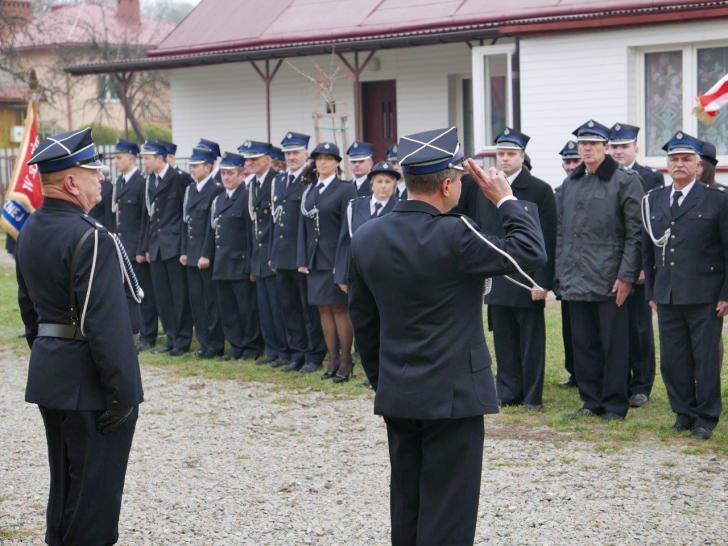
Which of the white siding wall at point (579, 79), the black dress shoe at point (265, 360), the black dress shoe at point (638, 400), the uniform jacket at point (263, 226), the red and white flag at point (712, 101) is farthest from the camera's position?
the white siding wall at point (579, 79)

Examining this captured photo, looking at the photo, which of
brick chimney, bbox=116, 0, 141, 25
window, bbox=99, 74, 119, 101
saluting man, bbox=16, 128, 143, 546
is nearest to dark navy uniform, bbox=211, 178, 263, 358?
saluting man, bbox=16, 128, 143, 546

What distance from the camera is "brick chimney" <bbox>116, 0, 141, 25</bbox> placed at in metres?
45.6

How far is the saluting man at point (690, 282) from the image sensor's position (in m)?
7.95

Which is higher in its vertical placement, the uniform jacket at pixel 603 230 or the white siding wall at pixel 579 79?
the white siding wall at pixel 579 79

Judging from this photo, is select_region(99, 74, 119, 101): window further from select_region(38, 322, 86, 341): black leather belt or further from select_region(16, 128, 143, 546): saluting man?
select_region(38, 322, 86, 341): black leather belt

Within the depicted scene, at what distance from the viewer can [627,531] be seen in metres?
6.06

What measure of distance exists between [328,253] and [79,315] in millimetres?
5736

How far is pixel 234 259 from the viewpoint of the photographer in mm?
11664

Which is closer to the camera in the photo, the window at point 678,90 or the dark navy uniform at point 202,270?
the dark navy uniform at point 202,270

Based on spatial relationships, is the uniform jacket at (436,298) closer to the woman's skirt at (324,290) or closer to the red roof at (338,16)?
the woman's skirt at (324,290)

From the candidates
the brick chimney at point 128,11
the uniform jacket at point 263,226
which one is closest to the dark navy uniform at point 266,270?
the uniform jacket at point 263,226

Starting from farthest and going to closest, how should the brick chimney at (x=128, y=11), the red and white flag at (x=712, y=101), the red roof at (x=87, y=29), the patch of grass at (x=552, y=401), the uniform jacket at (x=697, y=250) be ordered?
the brick chimney at (x=128, y=11), the red roof at (x=87, y=29), the red and white flag at (x=712, y=101), the patch of grass at (x=552, y=401), the uniform jacket at (x=697, y=250)

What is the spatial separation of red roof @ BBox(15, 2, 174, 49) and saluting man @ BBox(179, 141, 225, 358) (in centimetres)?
3070

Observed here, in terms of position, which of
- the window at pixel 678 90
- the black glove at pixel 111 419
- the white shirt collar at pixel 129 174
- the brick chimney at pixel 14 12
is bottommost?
the black glove at pixel 111 419
